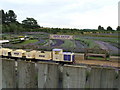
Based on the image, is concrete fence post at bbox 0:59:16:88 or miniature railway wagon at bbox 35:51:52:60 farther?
miniature railway wagon at bbox 35:51:52:60

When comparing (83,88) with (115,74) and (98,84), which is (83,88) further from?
(115,74)

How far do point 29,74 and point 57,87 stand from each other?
58cm

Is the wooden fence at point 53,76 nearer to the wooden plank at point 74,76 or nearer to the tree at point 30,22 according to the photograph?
the wooden plank at point 74,76

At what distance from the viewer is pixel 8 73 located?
2.49m

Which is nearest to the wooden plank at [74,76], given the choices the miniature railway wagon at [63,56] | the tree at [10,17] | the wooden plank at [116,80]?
the wooden plank at [116,80]

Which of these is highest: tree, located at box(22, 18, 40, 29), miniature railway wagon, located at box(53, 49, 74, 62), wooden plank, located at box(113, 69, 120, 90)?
tree, located at box(22, 18, 40, 29)

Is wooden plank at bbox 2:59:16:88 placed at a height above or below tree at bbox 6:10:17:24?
below

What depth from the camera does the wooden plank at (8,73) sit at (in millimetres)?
2467

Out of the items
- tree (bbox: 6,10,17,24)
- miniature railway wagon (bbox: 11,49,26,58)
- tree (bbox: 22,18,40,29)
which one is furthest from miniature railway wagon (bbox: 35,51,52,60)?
tree (bbox: 6,10,17,24)

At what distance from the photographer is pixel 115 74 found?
6.77 ft

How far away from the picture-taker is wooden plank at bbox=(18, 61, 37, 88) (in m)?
2.38

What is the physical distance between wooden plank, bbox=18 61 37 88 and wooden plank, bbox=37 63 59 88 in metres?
0.12

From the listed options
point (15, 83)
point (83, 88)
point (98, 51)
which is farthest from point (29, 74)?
point (98, 51)

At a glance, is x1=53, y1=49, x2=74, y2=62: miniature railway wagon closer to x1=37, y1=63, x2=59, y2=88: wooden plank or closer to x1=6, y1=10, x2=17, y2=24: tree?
x1=37, y1=63, x2=59, y2=88: wooden plank
